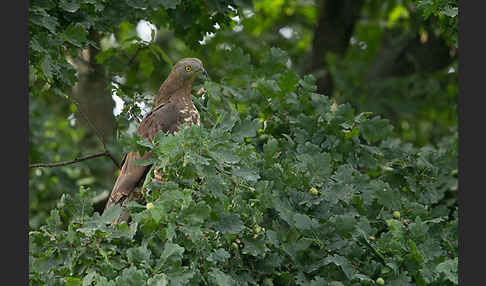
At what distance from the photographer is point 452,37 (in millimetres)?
4691

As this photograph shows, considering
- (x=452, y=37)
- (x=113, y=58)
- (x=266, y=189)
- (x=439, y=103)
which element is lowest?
(x=439, y=103)

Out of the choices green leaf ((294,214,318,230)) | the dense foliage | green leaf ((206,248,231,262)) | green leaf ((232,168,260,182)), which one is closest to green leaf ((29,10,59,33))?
the dense foliage

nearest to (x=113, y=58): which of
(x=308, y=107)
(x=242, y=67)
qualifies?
(x=242, y=67)

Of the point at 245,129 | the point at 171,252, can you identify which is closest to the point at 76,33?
the point at 245,129

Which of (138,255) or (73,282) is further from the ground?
(138,255)

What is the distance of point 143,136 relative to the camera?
4.62 metres

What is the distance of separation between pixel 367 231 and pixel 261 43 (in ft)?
18.4

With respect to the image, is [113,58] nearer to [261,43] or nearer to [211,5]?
[211,5]

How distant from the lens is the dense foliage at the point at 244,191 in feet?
10.4

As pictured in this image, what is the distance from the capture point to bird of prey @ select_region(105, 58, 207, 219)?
447 centimetres

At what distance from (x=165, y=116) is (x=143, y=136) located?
21 cm

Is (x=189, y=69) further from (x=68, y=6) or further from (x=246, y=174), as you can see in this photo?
(x=246, y=174)

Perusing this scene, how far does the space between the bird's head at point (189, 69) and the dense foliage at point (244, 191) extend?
17 cm

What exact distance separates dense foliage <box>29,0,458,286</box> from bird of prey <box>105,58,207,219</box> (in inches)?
5.3
